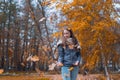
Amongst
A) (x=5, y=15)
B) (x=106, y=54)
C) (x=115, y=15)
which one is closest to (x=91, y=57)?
(x=106, y=54)

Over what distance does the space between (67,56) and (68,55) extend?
0.02 metres

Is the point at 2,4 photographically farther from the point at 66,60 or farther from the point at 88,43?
the point at 66,60

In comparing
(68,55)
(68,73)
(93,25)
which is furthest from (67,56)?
(93,25)

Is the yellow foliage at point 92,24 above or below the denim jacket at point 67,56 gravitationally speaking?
above

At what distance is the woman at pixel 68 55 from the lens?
15.1ft

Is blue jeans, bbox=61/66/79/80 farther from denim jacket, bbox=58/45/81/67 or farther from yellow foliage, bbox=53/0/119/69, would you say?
yellow foliage, bbox=53/0/119/69

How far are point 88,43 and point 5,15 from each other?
93.5 ft

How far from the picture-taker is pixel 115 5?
10383 mm

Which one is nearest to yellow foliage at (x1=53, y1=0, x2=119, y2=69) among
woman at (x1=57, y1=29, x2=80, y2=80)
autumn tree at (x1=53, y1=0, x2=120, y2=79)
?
autumn tree at (x1=53, y1=0, x2=120, y2=79)

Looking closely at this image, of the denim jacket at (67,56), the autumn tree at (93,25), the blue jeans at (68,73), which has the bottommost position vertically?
the blue jeans at (68,73)

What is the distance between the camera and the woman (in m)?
4.59

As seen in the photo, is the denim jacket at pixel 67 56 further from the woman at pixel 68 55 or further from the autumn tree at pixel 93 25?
the autumn tree at pixel 93 25

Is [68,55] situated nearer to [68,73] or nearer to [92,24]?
[68,73]

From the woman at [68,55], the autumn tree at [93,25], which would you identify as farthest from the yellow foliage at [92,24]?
the woman at [68,55]
